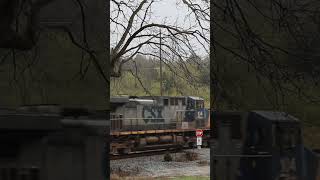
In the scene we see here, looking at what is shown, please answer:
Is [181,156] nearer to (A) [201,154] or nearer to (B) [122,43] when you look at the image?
(A) [201,154]

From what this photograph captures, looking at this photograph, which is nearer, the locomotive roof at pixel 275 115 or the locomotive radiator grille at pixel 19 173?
the locomotive radiator grille at pixel 19 173

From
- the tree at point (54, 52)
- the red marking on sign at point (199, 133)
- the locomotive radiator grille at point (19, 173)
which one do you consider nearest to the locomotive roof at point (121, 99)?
the red marking on sign at point (199, 133)

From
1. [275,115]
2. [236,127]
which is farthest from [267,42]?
[236,127]

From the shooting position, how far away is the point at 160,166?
558 inches

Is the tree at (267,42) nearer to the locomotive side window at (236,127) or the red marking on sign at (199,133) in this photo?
the locomotive side window at (236,127)

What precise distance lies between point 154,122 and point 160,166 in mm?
2853

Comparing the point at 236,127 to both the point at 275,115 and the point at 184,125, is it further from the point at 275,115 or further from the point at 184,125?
the point at 184,125

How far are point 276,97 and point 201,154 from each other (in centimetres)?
1181

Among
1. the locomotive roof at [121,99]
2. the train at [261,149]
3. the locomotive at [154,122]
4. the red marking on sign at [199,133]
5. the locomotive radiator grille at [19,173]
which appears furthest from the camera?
the red marking on sign at [199,133]

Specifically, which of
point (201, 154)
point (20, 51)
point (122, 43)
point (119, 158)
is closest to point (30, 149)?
point (20, 51)

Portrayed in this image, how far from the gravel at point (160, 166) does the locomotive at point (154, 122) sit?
0.51 meters

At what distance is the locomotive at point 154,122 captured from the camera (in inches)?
596

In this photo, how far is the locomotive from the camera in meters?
15.1

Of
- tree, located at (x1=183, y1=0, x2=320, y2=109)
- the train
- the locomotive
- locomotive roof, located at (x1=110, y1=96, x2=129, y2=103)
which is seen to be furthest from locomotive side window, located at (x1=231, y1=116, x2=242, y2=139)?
locomotive roof, located at (x1=110, y1=96, x2=129, y2=103)
